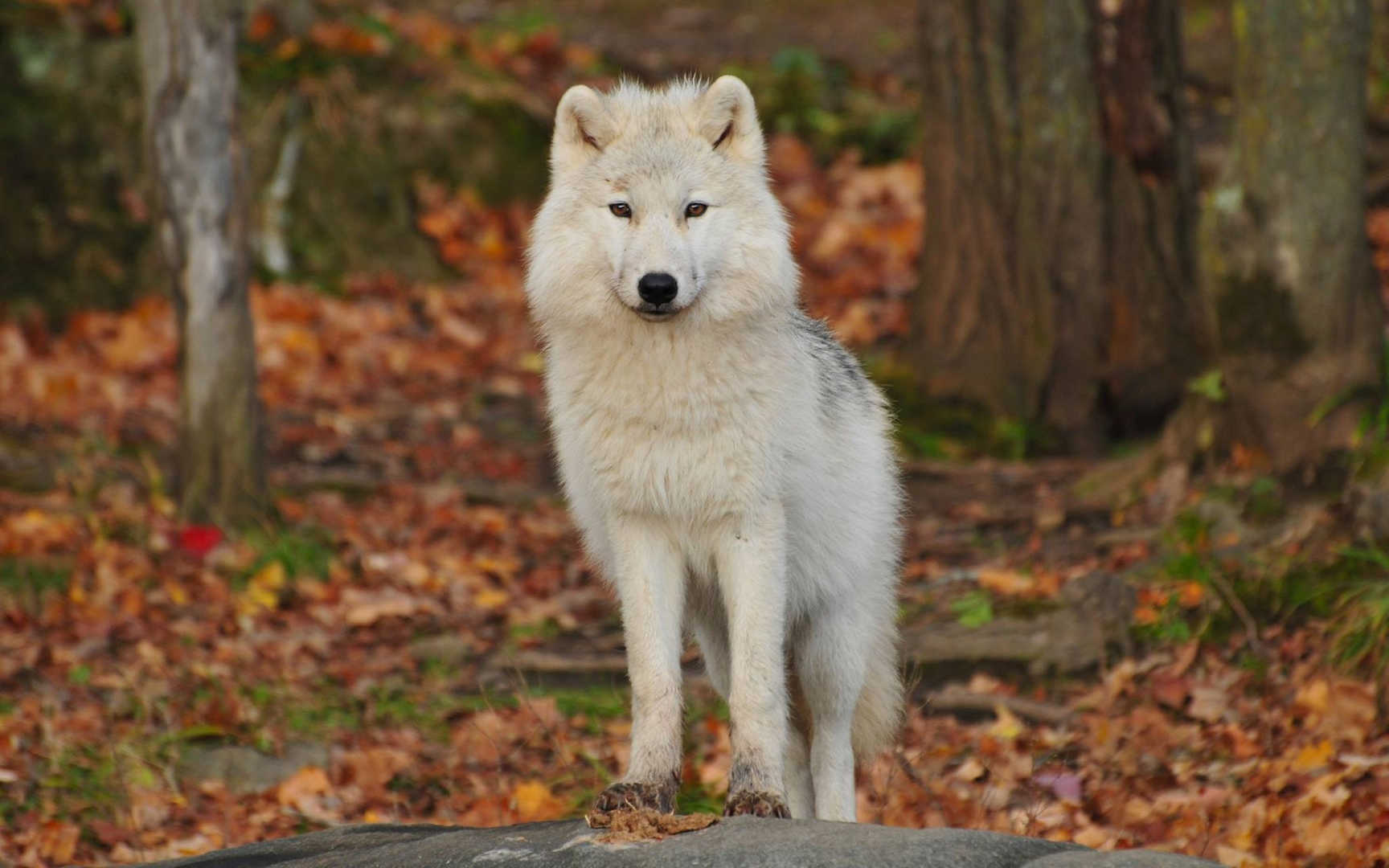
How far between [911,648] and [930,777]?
978 mm

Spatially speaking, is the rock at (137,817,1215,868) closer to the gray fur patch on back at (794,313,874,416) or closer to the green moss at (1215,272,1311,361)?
the gray fur patch on back at (794,313,874,416)

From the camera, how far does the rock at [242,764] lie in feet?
21.2

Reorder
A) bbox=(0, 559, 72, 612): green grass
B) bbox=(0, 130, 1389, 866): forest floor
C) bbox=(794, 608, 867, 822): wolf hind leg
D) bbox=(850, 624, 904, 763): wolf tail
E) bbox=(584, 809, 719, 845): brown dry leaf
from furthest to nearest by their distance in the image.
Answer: bbox=(0, 559, 72, 612): green grass
bbox=(0, 130, 1389, 866): forest floor
bbox=(850, 624, 904, 763): wolf tail
bbox=(794, 608, 867, 822): wolf hind leg
bbox=(584, 809, 719, 845): brown dry leaf

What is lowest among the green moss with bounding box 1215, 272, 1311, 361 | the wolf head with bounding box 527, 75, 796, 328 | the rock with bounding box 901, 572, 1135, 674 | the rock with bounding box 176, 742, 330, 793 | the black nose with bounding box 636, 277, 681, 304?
the rock with bounding box 176, 742, 330, 793

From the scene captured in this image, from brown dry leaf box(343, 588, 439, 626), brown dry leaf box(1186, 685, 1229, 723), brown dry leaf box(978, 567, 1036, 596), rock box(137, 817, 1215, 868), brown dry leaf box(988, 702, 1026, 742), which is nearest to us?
rock box(137, 817, 1215, 868)

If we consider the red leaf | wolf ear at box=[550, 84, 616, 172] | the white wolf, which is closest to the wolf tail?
the white wolf

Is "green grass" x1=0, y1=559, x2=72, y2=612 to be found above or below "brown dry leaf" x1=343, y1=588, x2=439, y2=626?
above

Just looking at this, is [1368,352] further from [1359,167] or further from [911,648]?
[911,648]

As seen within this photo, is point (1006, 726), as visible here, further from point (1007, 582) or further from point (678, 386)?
point (678, 386)

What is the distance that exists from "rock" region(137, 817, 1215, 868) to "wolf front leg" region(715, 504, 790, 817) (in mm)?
341

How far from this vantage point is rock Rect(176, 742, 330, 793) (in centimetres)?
647

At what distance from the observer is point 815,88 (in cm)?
1509

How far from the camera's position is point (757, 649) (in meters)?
4.81

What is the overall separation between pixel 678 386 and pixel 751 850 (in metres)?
1.47
